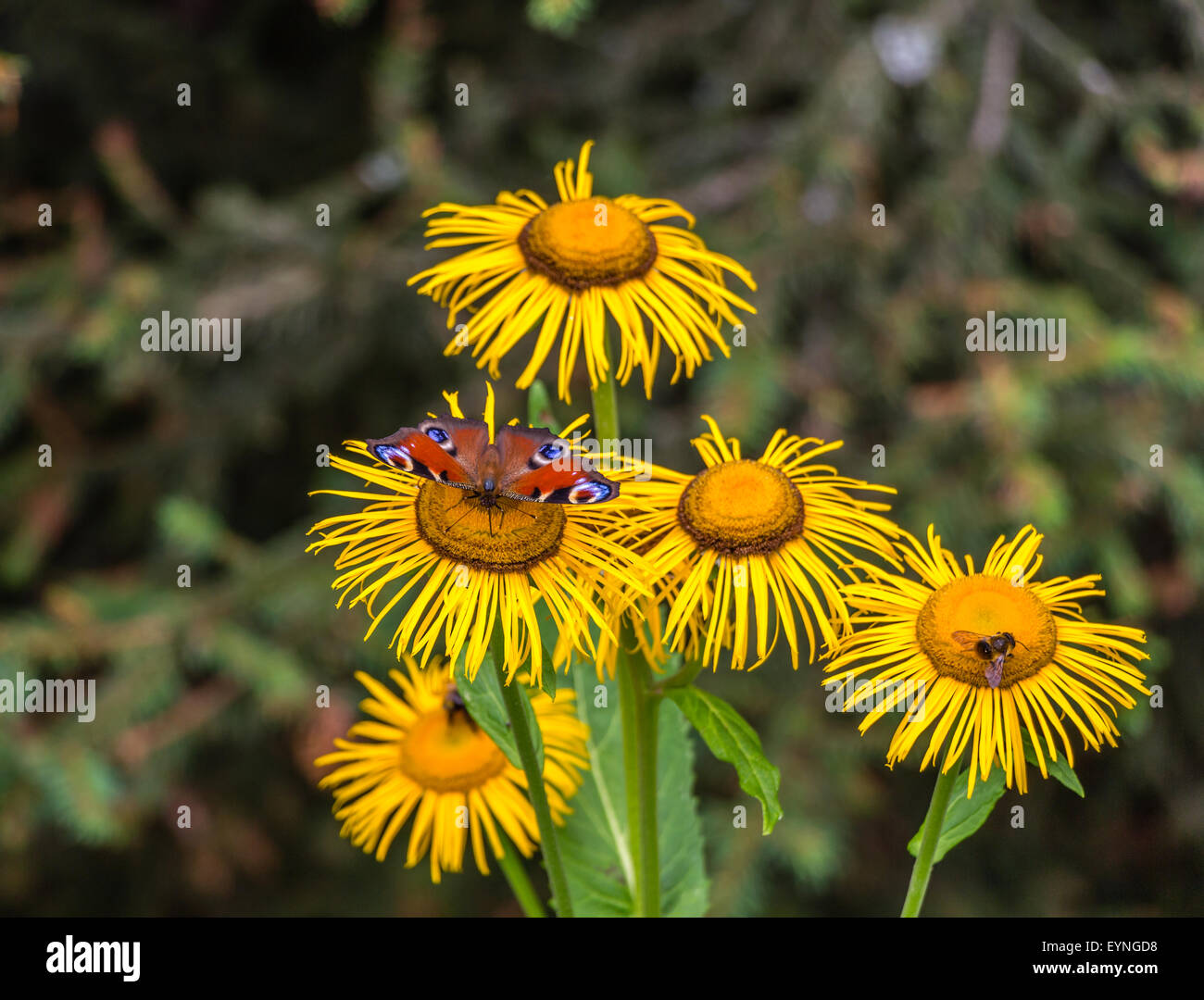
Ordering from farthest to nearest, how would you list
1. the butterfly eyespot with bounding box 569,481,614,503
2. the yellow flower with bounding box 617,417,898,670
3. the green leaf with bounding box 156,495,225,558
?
the green leaf with bounding box 156,495,225,558 → the yellow flower with bounding box 617,417,898,670 → the butterfly eyespot with bounding box 569,481,614,503

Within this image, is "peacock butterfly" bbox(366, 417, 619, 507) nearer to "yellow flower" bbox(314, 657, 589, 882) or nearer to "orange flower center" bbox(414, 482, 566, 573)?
"orange flower center" bbox(414, 482, 566, 573)

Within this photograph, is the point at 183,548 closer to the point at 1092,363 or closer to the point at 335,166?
the point at 335,166

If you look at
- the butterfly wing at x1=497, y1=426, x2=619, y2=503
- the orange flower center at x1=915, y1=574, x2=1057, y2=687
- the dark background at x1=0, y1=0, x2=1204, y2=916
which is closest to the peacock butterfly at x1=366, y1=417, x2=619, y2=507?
the butterfly wing at x1=497, y1=426, x2=619, y2=503

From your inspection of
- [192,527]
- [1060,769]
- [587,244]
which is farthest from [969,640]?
[192,527]

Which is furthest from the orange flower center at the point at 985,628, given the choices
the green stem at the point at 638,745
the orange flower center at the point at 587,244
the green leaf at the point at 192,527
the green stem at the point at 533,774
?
the green leaf at the point at 192,527

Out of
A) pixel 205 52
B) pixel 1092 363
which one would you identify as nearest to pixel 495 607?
pixel 1092 363

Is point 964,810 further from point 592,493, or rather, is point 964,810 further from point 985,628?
point 592,493
